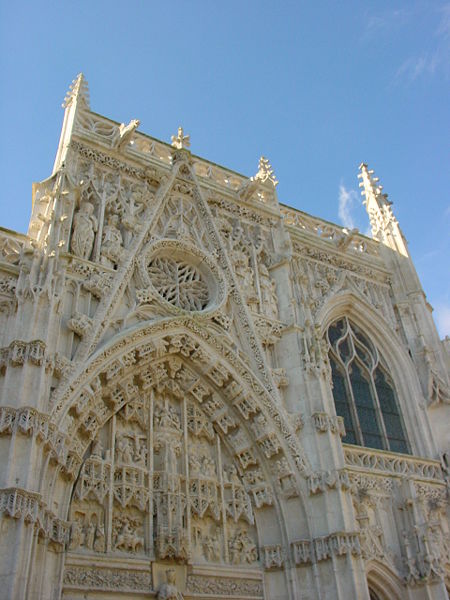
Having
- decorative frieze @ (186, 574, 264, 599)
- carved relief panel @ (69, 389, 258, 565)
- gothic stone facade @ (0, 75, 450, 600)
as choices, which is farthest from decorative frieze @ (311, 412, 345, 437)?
decorative frieze @ (186, 574, 264, 599)

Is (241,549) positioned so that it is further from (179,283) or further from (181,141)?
(181,141)

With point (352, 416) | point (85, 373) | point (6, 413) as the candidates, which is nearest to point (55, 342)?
point (85, 373)

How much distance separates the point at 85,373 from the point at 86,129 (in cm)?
644

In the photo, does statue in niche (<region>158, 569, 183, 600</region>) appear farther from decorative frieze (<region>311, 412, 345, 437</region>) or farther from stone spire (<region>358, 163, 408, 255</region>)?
stone spire (<region>358, 163, 408, 255</region>)

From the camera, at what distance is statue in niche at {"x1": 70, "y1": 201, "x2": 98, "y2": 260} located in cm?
1154

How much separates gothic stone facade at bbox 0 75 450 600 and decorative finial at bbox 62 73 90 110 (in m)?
0.08

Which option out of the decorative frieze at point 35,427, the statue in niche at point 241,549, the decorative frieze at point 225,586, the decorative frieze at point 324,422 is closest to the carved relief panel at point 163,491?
the statue in niche at point 241,549

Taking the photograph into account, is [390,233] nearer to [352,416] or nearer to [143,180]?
[352,416]

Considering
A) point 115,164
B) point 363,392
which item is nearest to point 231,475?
point 363,392

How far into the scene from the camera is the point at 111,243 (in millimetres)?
12086

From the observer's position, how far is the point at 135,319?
37.4 feet

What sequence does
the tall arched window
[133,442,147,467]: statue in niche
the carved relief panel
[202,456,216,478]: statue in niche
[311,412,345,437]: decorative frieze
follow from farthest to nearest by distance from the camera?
1. the tall arched window
2. [311,412,345,437]: decorative frieze
3. [202,456,216,478]: statue in niche
4. [133,442,147,467]: statue in niche
5. the carved relief panel

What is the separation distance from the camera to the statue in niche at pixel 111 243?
11.9m

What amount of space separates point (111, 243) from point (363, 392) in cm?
676
